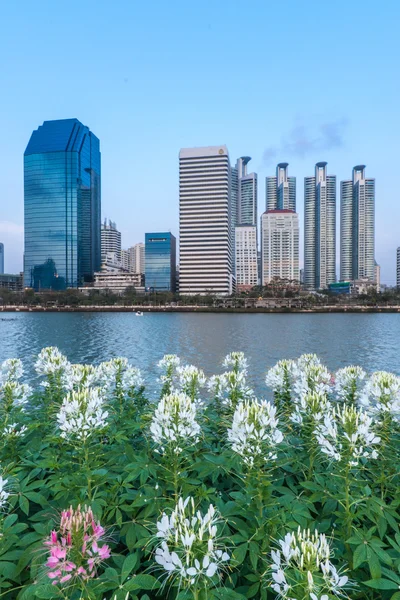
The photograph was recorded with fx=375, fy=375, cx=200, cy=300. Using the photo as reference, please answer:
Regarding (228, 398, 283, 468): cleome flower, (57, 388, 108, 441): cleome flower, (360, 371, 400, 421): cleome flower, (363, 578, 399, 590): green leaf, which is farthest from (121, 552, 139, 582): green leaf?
(360, 371, 400, 421): cleome flower

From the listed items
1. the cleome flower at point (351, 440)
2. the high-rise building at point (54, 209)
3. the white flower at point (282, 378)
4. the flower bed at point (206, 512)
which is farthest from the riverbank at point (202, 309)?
the cleome flower at point (351, 440)

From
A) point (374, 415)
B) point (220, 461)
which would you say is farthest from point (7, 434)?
point (374, 415)

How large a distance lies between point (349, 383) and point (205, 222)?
162 m

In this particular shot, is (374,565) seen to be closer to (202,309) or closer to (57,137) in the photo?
(202,309)

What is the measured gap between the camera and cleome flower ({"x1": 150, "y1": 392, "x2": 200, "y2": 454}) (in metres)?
3.63

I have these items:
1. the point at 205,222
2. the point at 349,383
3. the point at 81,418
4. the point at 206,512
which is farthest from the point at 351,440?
the point at 205,222

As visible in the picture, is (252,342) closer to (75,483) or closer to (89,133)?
(75,483)

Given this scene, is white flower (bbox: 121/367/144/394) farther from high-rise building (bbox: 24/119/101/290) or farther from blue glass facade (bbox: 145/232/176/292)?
high-rise building (bbox: 24/119/101/290)

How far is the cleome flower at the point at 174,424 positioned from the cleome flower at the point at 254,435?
0.47m

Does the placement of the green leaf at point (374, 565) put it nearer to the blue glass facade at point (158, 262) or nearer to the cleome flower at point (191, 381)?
the cleome flower at point (191, 381)

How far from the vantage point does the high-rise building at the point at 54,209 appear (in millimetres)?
177500

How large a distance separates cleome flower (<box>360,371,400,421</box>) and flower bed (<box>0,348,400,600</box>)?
0.07ft

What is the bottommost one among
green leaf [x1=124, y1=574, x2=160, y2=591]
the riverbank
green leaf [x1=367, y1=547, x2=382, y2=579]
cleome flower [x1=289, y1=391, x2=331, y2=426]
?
the riverbank

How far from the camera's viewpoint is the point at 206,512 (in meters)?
3.71
